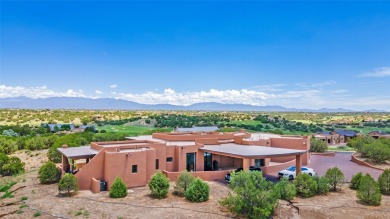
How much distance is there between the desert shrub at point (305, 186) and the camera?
2617 centimetres

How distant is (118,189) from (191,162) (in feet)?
32.9

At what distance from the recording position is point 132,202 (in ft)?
77.5

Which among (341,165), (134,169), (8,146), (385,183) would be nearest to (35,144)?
(8,146)

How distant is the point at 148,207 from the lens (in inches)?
888

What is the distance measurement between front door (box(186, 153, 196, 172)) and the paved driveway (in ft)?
44.5

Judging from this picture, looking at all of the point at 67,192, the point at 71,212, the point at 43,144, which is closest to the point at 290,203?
the point at 71,212

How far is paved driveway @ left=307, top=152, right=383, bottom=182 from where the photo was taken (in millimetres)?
35984

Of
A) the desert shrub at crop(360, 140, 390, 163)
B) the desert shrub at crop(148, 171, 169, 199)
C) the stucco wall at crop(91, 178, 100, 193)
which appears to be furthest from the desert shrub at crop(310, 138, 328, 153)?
the stucco wall at crop(91, 178, 100, 193)

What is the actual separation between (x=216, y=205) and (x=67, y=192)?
1164 centimetres

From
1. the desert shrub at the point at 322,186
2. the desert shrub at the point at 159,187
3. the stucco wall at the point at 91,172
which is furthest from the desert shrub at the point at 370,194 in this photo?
the stucco wall at the point at 91,172

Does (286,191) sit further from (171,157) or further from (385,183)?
(171,157)

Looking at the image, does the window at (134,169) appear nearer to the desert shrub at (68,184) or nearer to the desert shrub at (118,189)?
the desert shrub at (118,189)

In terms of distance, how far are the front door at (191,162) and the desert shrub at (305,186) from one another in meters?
10.5

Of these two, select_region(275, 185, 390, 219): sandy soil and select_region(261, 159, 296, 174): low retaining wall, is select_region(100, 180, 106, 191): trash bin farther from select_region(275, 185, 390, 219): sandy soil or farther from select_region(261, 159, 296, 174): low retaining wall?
select_region(261, 159, 296, 174): low retaining wall
